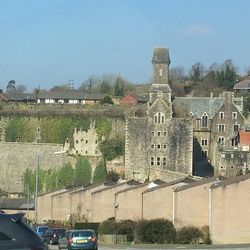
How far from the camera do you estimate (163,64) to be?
311 ft

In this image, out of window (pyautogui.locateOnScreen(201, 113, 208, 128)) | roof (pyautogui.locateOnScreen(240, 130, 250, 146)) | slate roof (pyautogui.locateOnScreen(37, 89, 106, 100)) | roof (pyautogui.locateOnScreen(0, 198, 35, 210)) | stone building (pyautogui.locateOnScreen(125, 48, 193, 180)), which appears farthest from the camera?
slate roof (pyautogui.locateOnScreen(37, 89, 106, 100))

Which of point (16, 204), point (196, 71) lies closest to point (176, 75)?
point (196, 71)

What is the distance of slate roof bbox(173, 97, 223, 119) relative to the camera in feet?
309

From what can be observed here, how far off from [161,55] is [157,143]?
11.0 metres

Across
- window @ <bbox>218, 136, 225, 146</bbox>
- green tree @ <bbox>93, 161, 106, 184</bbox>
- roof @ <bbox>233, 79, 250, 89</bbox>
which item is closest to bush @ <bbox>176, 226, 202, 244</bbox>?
window @ <bbox>218, 136, 225, 146</bbox>

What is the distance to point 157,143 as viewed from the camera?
89.8 m

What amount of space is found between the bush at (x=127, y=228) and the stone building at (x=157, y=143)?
37411 mm

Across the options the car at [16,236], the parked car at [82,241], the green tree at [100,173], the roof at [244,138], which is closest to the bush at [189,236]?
the parked car at [82,241]

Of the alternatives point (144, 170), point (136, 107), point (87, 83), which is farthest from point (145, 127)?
point (87, 83)

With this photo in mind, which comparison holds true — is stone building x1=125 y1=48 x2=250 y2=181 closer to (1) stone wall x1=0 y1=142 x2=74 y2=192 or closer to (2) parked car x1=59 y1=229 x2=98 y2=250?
(1) stone wall x1=0 y1=142 x2=74 y2=192

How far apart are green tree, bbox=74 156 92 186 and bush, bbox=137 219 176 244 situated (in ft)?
157

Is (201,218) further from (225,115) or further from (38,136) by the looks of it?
(38,136)

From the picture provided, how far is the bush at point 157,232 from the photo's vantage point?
146ft

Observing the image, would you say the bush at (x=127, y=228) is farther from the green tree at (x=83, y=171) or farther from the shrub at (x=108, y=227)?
the green tree at (x=83, y=171)
